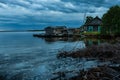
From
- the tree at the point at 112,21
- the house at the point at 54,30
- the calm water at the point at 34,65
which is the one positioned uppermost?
the tree at the point at 112,21

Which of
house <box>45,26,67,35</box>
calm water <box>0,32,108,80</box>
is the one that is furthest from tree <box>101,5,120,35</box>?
house <box>45,26,67,35</box>

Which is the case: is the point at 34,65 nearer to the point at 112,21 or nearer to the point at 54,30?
the point at 112,21

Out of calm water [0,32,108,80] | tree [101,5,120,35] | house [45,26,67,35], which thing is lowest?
calm water [0,32,108,80]

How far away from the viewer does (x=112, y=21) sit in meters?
63.7

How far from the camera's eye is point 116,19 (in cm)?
6319

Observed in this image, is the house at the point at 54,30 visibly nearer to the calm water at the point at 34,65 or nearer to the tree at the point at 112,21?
the tree at the point at 112,21

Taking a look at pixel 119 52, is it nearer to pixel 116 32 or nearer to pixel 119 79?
pixel 119 79

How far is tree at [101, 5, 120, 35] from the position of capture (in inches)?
2496

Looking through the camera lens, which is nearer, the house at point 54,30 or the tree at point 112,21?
the tree at point 112,21

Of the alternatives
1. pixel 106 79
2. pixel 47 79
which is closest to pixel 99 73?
pixel 106 79

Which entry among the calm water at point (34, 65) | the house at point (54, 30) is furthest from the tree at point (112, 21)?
the house at point (54, 30)

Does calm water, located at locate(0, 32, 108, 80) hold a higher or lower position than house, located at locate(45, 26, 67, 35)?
lower

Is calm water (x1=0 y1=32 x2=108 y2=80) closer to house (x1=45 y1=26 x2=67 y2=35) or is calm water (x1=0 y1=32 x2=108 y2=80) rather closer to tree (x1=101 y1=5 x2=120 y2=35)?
tree (x1=101 y1=5 x2=120 y2=35)

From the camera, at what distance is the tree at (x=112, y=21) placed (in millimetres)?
63406
